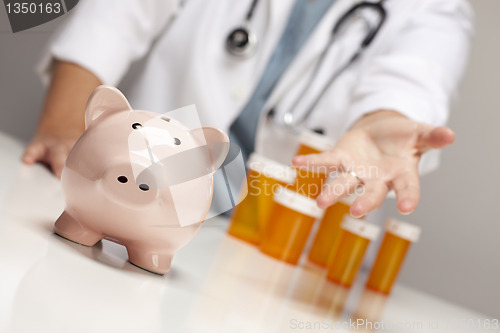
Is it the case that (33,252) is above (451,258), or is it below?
above

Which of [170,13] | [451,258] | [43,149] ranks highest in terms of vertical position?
[170,13]

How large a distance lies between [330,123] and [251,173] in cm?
34

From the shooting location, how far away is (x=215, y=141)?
0.45 meters

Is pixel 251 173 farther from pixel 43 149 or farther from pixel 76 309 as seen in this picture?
pixel 76 309

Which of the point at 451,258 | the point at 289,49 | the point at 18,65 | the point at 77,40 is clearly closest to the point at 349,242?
the point at 289,49

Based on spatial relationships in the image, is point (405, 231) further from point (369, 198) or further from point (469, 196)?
point (469, 196)

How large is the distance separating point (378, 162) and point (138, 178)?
39 centimetres

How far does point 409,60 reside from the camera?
1.04 meters

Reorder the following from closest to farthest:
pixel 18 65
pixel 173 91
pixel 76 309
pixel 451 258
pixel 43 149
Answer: pixel 76 309
pixel 43 149
pixel 173 91
pixel 18 65
pixel 451 258

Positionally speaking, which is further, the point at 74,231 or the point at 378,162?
the point at 378,162

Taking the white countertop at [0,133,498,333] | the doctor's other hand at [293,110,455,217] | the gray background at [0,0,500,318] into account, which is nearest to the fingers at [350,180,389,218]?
the doctor's other hand at [293,110,455,217]

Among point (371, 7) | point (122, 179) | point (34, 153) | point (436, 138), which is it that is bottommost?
point (34, 153)

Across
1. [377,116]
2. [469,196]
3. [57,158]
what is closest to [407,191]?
[377,116]

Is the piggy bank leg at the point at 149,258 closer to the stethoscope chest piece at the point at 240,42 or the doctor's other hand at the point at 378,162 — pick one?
the doctor's other hand at the point at 378,162
